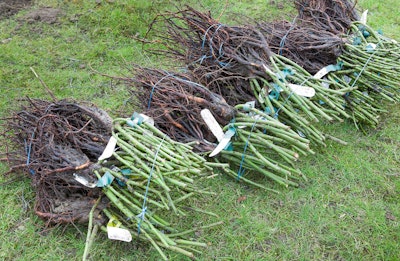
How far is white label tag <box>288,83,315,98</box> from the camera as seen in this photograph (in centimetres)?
243

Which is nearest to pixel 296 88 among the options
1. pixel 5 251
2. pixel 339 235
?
pixel 339 235

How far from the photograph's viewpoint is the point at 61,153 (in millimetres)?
2016

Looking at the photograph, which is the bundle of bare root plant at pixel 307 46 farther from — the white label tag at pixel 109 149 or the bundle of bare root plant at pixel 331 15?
the white label tag at pixel 109 149

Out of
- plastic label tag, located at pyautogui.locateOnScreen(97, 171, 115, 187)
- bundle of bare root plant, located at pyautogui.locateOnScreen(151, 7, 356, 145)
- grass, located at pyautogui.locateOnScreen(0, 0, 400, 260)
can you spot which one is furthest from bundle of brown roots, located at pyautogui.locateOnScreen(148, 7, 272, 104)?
plastic label tag, located at pyautogui.locateOnScreen(97, 171, 115, 187)

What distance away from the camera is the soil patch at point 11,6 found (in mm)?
4149

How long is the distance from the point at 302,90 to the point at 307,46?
542 millimetres

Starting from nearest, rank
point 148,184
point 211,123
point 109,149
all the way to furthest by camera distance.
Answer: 1. point 148,184
2. point 109,149
3. point 211,123

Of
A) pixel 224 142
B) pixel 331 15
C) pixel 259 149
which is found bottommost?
pixel 259 149

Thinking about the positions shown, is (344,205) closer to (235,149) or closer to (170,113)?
(235,149)

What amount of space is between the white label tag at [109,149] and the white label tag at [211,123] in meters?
0.61

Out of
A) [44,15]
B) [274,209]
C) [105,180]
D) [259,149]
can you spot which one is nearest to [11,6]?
[44,15]

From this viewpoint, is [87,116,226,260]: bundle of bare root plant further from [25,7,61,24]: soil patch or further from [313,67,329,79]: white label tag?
[25,7,61,24]: soil patch

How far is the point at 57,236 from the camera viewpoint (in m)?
2.07

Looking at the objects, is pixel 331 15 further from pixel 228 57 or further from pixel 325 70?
pixel 228 57
